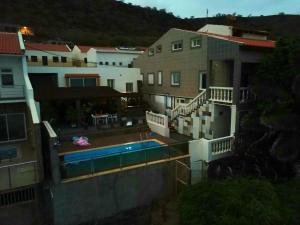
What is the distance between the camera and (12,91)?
1609 cm

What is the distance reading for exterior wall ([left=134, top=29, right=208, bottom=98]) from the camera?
743 inches

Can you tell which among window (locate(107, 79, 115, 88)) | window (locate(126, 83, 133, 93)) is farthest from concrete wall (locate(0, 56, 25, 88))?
window (locate(126, 83, 133, 93))

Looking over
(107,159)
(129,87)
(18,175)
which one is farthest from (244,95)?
(129,87)

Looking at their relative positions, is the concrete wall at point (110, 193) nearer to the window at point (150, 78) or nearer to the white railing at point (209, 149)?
the white railing at point (209, 149)

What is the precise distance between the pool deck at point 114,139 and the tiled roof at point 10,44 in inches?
264

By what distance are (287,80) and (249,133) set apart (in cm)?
362

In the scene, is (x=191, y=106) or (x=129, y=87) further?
(x=129, y=87)

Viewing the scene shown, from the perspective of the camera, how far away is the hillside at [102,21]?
59.0 m

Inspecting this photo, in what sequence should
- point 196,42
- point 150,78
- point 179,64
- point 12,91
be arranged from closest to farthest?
point 12,91, point 196,42, point 179,64, point 150,78

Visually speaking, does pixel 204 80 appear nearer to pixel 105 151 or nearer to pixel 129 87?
pixel 105 151

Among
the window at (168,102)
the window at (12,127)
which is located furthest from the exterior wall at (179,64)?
the window at (12,127)

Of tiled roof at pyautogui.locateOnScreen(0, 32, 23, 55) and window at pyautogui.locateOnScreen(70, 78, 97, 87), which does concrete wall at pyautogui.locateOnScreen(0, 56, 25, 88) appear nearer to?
tiled roof at pyautogui.locateOnScreen(0, 32, 23, 55)

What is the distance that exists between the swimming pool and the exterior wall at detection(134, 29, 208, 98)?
7.74 meters

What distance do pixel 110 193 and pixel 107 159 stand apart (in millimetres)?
1726
